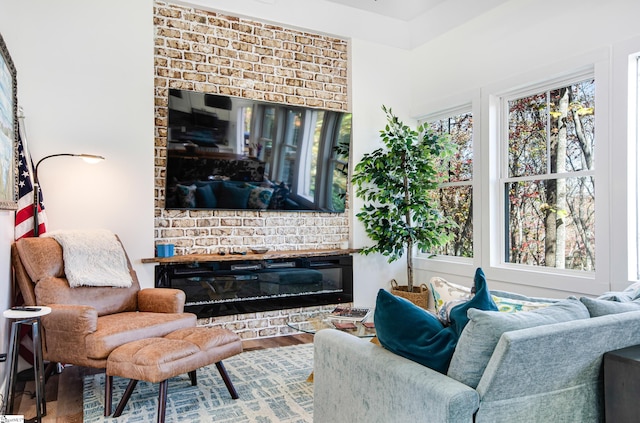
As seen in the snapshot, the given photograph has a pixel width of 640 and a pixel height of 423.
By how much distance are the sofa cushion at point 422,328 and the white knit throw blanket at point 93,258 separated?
2.24 m

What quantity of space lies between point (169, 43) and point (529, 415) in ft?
12.8

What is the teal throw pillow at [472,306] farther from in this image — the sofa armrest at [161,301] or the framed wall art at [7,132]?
the framed wall art at [7,132]

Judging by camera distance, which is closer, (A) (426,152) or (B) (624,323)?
(B) (624,323)

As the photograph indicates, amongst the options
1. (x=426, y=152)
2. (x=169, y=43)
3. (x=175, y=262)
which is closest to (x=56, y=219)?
(x=175, y=262)

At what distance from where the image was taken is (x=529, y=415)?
4.92ft

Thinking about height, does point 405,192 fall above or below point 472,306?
above

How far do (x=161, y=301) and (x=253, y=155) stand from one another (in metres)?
1.65

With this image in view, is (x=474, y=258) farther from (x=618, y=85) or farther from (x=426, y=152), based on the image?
(x=618, y=85)

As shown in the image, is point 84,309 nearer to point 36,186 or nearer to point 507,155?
point 36,186

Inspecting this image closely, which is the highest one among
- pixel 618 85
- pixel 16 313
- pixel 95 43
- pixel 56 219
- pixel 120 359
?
pixel 95 43

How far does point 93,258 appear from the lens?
3184 millimetres

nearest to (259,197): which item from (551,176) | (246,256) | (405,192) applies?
(246,256)

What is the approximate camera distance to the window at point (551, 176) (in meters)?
3.46

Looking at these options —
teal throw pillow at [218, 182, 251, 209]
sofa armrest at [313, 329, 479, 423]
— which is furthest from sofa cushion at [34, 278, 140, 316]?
sofa armrest at [313, 329, 479, 423]
